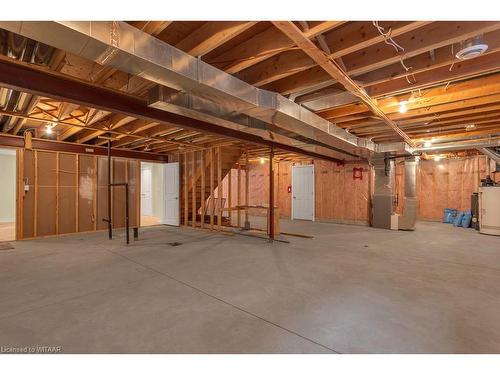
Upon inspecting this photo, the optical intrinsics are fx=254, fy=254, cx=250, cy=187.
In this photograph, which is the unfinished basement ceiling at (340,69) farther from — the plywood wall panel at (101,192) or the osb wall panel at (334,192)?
the osb wall panel at (334,192)

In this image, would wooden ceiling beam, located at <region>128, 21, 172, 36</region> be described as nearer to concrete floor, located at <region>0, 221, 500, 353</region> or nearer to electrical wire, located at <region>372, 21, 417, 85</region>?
electrical wire, located at <region>372, 21, 417, 85</region>

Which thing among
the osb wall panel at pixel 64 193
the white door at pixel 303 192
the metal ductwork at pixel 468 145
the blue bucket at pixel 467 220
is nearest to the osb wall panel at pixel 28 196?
the osb wall panel at pixel 64 193

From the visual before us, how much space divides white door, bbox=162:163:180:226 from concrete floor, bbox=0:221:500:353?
9.25 ft

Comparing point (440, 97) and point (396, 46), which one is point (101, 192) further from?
point (440, 97)

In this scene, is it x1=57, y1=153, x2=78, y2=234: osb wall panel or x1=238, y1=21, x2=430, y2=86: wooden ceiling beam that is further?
x1=57, y1=153, x2=78, y2=234: osb wall panel

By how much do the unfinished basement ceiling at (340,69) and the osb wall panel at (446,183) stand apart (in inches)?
138

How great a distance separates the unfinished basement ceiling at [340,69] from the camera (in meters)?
1.99

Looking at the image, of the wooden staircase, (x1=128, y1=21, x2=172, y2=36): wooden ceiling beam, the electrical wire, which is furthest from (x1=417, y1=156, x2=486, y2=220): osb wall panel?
(x1=128, y1=21, x2=172, y2=36): wooden ceiling beam

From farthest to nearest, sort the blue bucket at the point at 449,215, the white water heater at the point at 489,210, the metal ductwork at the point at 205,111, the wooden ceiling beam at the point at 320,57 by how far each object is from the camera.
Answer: the blue bucket at the point at 449,215, the white water heater at the point at 489,210, the metal ductwork at the point at 205,111, the wooden ceiling beam at the point at 320,57

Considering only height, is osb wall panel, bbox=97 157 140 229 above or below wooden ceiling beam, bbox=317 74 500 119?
below

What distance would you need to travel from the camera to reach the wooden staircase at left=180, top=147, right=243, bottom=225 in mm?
6824

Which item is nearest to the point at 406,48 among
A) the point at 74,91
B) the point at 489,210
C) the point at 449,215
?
the point at 74,91
